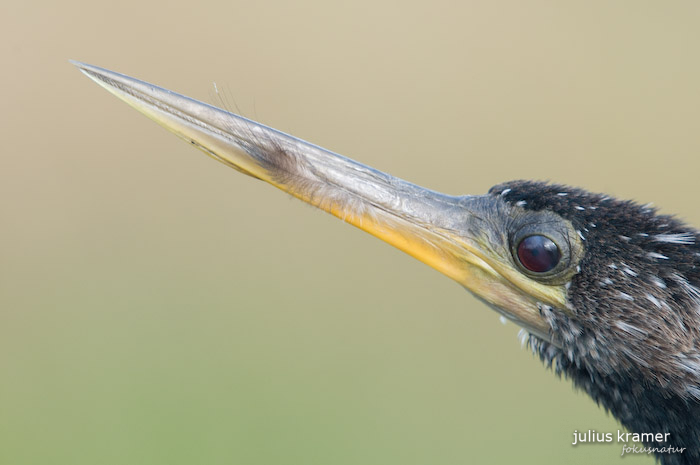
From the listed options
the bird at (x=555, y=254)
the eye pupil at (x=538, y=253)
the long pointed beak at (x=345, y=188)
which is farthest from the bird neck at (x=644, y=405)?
the eye pupil at (x=538, y=253)

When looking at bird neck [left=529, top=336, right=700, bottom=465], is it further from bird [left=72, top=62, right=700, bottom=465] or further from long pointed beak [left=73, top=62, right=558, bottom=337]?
long pointed beak [left=73, top=62, right=558, bottom=337]

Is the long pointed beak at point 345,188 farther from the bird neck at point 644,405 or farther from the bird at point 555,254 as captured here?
the bird neck at point 644,405

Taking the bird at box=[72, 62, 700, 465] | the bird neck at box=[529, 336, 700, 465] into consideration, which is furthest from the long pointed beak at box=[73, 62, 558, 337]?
the bird neck at box=[529, 336, 700, 465]

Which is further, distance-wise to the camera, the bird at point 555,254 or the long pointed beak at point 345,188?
the long pointed beak at point 345,188

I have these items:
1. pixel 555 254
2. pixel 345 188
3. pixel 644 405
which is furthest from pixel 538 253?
pixel 345 188

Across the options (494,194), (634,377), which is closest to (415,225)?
(494,194)

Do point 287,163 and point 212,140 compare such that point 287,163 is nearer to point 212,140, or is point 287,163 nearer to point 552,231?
point 212,140

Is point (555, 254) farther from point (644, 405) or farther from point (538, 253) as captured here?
point (644, 405)
